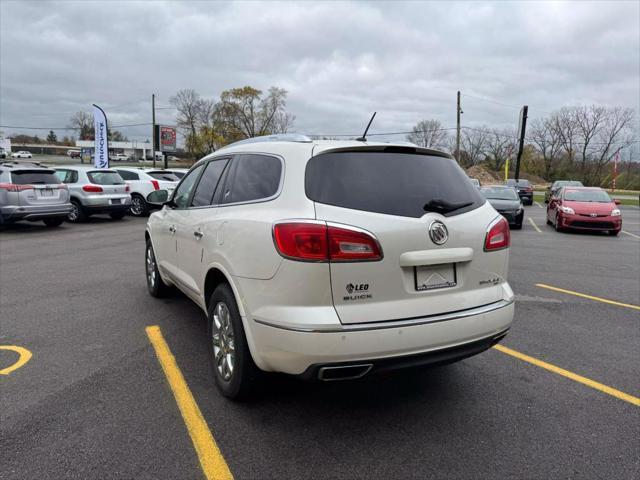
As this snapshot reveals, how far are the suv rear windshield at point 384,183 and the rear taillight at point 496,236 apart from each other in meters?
0.20

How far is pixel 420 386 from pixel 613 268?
6948mm

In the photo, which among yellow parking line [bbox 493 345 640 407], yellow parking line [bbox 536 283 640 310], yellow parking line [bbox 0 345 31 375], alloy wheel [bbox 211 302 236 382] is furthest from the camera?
yellow parking line [bbox 536 283 640 310]

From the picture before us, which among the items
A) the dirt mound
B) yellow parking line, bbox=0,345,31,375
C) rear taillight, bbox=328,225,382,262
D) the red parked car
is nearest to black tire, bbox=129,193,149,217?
yellow parking line, bbox=0,345,31,375

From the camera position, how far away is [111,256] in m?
8.86

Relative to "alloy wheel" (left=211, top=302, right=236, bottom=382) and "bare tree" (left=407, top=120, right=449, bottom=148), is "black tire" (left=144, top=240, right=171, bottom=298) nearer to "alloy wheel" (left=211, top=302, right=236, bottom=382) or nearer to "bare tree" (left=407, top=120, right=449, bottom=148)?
"alloy wheel" (left=211, top=302, right=236, bottom=382)

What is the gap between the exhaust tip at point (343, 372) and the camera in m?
2.50

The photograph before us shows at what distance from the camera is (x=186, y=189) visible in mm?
4621

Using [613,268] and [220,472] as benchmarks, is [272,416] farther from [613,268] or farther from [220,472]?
[613,268]

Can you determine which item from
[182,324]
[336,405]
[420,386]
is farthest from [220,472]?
[182,324]

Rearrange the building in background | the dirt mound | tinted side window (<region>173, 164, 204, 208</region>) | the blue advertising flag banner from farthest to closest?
the building in background
the dirt mound
the blue advertising flag banner
tinted side window (<region>173, 164, 204, 208</region>)

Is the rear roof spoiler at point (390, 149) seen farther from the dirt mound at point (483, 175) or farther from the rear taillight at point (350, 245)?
the dirt mound at point (483, 175)

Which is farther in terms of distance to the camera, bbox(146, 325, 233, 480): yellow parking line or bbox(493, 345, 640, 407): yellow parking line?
bbox(493, 345, 640, 407): yellow parking line

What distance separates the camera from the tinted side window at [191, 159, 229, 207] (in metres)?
3.84

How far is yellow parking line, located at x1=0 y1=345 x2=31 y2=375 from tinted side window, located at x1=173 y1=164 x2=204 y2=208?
1.86 metres
